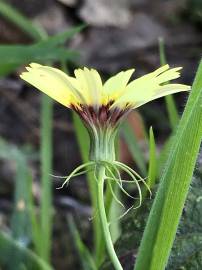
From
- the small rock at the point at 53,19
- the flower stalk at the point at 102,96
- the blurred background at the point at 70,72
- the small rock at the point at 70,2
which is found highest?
the small rock at the point at 70,2

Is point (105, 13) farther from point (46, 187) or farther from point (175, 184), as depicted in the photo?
point (175, 184)

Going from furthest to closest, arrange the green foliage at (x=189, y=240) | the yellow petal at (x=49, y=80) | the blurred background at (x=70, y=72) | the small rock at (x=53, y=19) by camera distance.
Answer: the small rock at (x=53, y=19)
the blurred background at (x=70, y=72)
the green foliage at (x=189, y=240)
the yellow petal at (x=49, y=80)

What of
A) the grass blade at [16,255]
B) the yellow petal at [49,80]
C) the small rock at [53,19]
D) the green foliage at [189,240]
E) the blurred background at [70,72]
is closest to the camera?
the yellow petal at [49,80]

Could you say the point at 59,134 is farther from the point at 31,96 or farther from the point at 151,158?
the point at 151,158

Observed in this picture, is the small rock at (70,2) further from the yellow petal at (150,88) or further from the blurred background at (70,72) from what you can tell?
the yellow petal at (150,88)

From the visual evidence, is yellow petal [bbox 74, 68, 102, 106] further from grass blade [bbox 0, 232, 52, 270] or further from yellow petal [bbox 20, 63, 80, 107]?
grass blade [bbox 0, 232, 52, 270]

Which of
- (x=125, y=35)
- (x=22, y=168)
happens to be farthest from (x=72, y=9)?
(x=22, y=168)

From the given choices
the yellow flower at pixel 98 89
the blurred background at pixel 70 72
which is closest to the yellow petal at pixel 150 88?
the yellow flower at pixel 98 89
